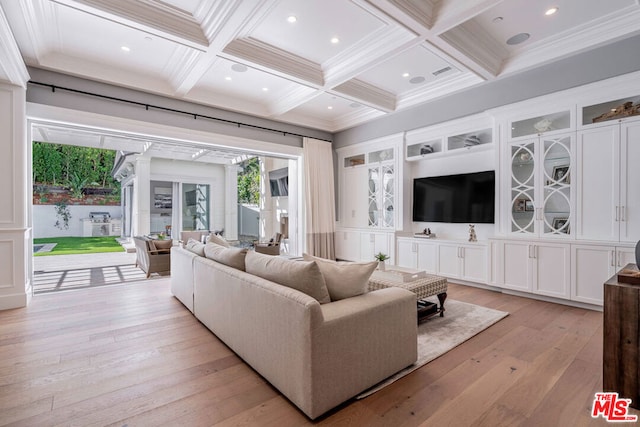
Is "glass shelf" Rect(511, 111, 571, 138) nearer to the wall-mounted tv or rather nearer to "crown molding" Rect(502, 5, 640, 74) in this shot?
"crown molding" Rect(502, 5, 640, 74)

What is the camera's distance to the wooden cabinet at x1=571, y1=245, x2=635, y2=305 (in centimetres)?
337

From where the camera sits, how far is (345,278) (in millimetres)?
2113

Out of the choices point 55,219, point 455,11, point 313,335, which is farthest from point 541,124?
point 55,219

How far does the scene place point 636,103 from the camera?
11.1ft

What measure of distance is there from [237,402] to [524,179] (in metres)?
4.37

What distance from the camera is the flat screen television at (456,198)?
183 inches

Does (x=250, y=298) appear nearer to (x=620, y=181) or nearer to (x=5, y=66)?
(x=5, y=66)

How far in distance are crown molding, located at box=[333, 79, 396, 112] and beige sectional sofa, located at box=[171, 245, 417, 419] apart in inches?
131

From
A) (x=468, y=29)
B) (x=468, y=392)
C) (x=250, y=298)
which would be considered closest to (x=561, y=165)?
(x=468, y=29)

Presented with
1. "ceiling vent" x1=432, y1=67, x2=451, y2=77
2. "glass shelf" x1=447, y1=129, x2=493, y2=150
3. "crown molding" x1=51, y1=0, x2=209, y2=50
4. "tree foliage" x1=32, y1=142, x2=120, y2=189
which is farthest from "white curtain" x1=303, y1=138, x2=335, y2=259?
"tree foliage" x1=32, y1=142, x2=120, y2=189

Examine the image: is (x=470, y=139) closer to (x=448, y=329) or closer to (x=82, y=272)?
(x=448, y=329)

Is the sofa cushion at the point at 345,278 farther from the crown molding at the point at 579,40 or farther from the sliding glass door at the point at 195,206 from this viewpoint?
the sliding glass door at the point at 195,206

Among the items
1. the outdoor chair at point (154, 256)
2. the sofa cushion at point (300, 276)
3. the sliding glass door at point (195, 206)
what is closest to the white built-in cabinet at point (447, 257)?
the sofa cushion at point (300, 276)

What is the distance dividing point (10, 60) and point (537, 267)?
634 centimetres
